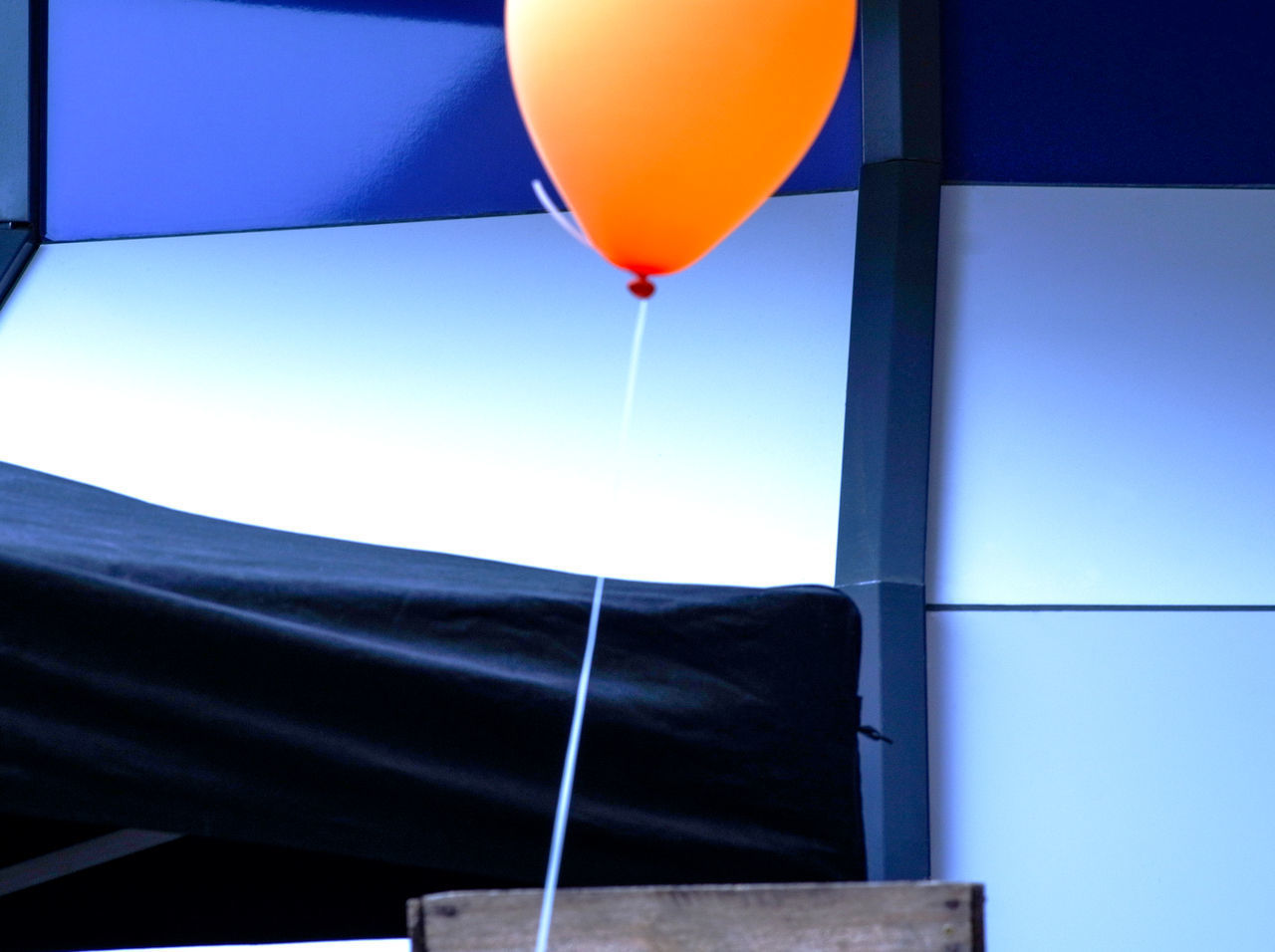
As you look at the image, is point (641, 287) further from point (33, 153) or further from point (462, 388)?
point (33, 153)

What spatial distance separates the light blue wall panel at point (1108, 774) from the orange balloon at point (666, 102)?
1272 mm

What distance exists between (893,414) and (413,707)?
1.46m

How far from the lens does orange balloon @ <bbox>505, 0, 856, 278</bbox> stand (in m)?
1.44

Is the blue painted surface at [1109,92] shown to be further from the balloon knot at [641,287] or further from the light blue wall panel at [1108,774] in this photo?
the balloon knot at [641,287]

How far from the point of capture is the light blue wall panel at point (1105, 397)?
8.46ft

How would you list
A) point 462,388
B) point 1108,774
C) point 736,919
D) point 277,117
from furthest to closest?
point 277,117 → point 462,388 → point 1108,774 → point 736,919

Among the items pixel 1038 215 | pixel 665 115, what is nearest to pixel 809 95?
pixel 665 115

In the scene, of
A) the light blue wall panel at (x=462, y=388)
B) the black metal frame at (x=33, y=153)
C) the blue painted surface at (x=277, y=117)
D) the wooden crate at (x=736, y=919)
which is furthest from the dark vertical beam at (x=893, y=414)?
the black metal frame at (x=33, y=153)

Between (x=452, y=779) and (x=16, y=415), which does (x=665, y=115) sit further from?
(x=16, y=415)

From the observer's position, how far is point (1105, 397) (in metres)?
2.73

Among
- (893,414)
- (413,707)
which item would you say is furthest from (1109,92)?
(413,707)

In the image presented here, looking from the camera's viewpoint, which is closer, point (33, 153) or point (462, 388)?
point (462, 388)

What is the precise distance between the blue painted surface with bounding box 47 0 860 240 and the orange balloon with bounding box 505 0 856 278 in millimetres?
1595

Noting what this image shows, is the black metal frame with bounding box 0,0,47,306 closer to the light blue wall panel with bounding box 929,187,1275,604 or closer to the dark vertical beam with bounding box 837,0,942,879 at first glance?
the dark vertical beam with bounding box 837,0,942,879
